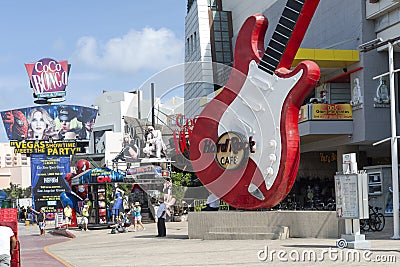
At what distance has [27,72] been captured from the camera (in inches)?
2450

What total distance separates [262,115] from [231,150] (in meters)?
1.71

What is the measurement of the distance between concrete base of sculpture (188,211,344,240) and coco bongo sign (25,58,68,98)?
138 feet

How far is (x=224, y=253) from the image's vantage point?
704 inches

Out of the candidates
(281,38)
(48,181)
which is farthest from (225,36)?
(281,38)

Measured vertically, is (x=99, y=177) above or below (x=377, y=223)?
above

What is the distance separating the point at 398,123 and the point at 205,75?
2418 centimetres

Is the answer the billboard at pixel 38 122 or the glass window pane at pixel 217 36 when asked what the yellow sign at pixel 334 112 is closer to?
the glass window pane at pixel 217 36

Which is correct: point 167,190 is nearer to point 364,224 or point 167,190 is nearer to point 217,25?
point 364,224

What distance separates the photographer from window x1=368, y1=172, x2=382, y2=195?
3195 centimetres

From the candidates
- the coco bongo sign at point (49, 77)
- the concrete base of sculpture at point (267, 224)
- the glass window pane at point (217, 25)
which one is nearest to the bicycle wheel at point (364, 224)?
the concrete base of sculpture at point (267, 224)

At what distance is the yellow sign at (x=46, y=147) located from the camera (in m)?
55.7

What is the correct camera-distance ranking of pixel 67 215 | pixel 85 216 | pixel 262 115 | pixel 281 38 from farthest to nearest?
pixel 67 215 → pixel 85 216 → pixel 281 38 → pixel 262 115

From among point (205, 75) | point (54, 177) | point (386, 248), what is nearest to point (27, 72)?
point (54, 177)

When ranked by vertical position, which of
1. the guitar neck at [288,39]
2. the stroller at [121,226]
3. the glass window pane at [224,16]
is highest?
the glass window pane at [224,16]
